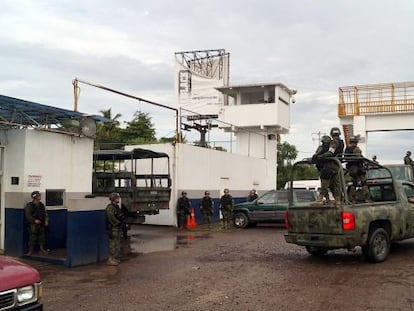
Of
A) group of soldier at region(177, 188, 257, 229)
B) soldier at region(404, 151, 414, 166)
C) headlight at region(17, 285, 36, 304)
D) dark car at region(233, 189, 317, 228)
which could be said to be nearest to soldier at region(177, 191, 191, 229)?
group of soldier at region(177, 188, 257, 229)

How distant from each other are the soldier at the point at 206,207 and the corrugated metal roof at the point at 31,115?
8325 mm

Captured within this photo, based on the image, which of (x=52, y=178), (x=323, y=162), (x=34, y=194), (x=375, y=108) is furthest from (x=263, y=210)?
(x=34, y=194)

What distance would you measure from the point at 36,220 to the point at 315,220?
6331 mm

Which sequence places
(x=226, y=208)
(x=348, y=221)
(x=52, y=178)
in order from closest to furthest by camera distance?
(x=348, y=221) → (x=52, y=178) → (x=226, y=208)

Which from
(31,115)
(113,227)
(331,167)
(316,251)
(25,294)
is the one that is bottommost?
(316,251)

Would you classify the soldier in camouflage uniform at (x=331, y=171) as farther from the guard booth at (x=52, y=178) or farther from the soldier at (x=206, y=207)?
the soldier at (x=206, y=207)

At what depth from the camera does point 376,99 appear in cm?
2397

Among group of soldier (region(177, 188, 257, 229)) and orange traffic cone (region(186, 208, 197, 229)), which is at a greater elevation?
group of soldier (region(177, 188, 257, 229))

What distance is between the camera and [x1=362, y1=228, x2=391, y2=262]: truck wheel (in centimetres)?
991

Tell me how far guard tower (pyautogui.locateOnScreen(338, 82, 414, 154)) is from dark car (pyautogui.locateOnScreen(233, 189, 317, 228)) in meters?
6.91

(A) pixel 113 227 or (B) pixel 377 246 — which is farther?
(A) pixel 113 227

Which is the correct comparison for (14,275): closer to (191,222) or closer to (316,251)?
(316,251)

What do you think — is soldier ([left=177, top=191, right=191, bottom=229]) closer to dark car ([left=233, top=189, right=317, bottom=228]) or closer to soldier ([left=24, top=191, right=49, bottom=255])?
dark car ([left=233, top=189, right=317, bottom=228])

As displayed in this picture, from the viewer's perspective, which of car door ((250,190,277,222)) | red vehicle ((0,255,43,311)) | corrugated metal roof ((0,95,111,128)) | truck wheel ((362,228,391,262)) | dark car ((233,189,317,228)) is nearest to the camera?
red vehicle ((0,255,43,311))
